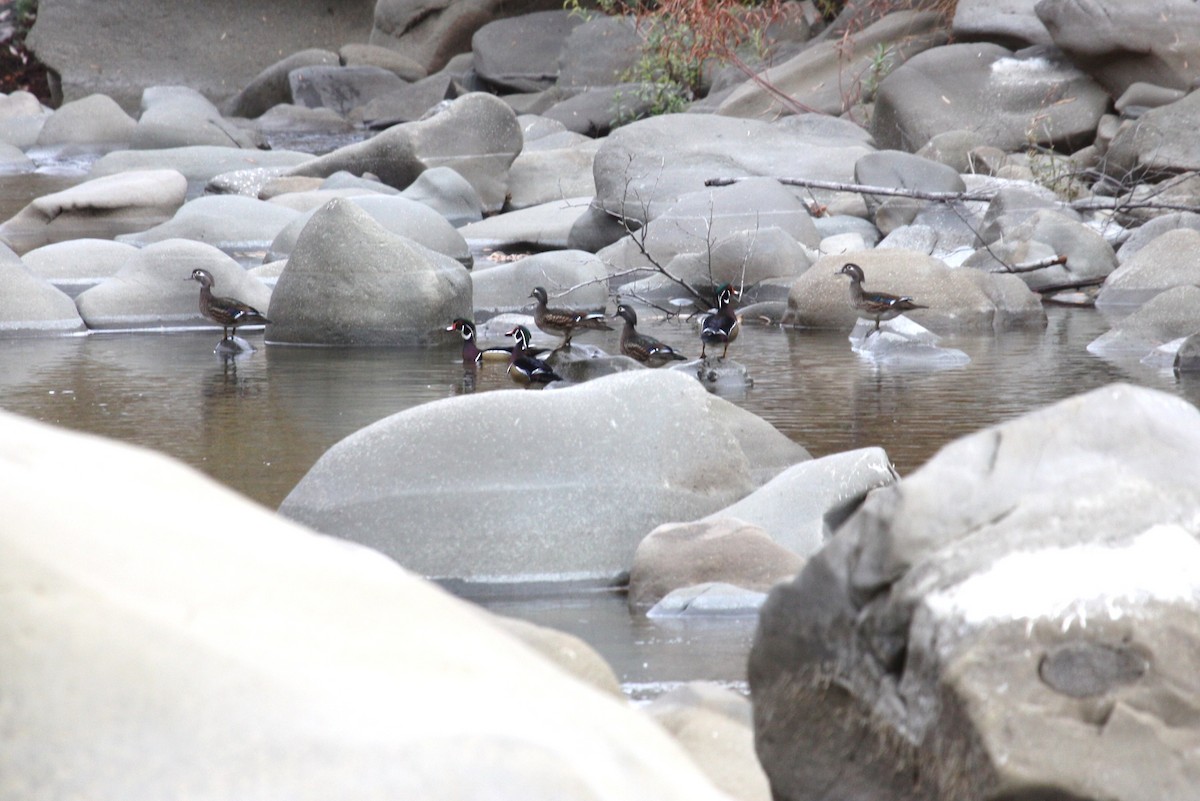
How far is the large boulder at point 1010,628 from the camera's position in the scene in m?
2.72

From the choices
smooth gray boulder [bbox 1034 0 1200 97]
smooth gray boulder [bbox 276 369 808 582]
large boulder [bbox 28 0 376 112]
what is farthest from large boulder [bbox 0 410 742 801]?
large boulder [bbox 28 0 376 112]

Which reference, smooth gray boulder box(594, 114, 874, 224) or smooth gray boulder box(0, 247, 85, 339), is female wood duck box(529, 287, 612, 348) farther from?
smooth gray boulder box(594, 114, 874, 224)

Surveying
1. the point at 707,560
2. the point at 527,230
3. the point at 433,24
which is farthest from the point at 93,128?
the point at 707,560

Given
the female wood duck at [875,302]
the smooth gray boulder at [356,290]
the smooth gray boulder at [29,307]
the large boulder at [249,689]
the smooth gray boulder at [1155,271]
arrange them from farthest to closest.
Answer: the smooth gray boulder at [1155,271] < the smooth gray boulder at [29,307] < the smooth gray boulder at [356,290] < the female wood duck at [875,302] < the large boulder at [249,689]

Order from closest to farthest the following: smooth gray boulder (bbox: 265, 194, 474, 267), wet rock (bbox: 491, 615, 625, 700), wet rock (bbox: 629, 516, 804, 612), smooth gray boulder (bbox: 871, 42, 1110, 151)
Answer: wet rock (bbox: 491, 615, 625, 700), wet rock (bbox: 629, 516, 804, 612), smooth gray boulder (bbox: 265, 194, 474, 267), smooth gray boulder (bbox: 871, 42, 1110, 151)

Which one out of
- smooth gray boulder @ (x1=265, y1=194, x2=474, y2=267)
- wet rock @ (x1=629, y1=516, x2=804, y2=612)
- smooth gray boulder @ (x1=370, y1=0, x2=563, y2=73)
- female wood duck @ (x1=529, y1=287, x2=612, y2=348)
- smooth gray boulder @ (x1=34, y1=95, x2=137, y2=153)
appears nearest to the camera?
wet rock @ (x1=629, y1=516, x2=804, y2=612)

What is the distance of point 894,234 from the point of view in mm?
14398

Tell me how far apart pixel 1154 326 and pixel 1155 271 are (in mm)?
2154

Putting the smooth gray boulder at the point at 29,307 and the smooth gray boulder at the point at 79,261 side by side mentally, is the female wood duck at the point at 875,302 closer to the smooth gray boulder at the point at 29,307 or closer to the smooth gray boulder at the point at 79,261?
the smooth gray boulder at the point at 29,307

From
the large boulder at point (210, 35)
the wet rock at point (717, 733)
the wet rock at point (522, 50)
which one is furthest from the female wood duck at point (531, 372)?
the large boulder at point (210, 35)

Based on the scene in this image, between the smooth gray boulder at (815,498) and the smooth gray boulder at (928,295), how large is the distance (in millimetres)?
6196

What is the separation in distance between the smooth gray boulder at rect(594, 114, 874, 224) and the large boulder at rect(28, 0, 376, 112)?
70.1 feet

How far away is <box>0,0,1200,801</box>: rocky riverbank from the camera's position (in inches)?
71.8

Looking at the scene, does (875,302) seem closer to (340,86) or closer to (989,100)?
(989,100)
